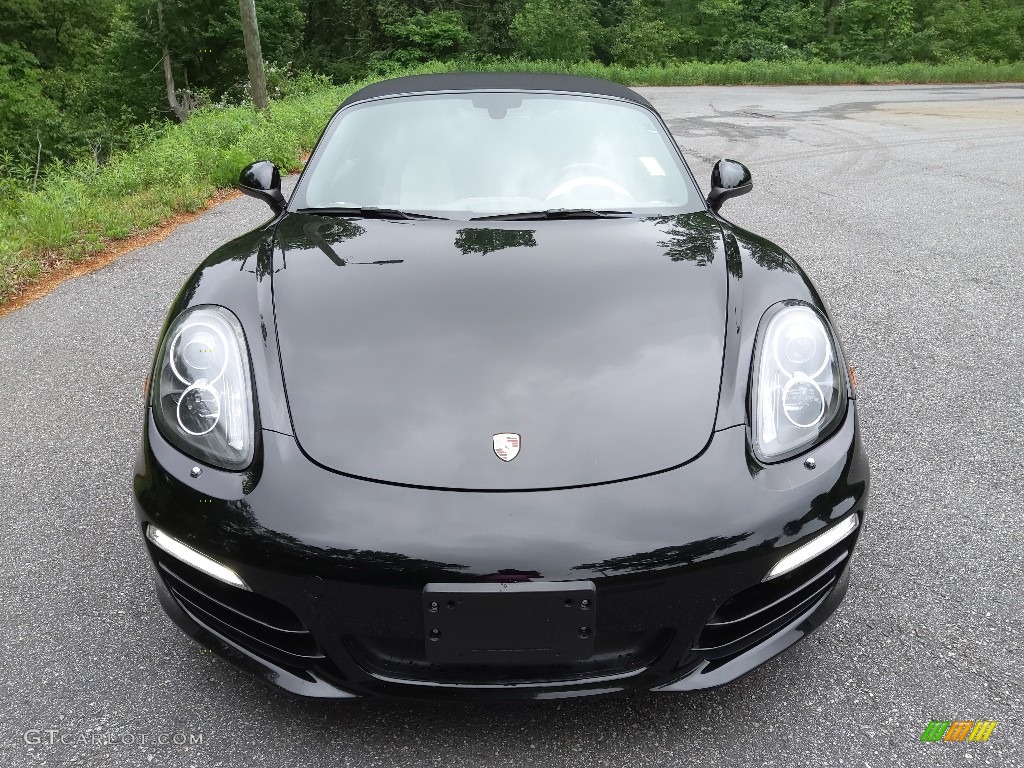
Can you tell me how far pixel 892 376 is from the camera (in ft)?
11.8

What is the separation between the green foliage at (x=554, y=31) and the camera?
3031cm

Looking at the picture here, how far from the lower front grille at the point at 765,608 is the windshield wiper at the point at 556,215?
1.25m

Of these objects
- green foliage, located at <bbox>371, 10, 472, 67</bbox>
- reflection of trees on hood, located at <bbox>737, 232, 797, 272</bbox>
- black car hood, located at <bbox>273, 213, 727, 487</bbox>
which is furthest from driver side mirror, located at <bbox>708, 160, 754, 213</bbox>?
green foliage, located at <bbox>371, 10, 472, 67</bbox>

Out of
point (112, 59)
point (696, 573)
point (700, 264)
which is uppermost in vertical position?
point (700, 264)

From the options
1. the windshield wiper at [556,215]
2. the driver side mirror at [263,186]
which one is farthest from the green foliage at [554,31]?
the windshield wiper at [556,215]

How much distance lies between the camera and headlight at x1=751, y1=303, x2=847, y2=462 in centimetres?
172

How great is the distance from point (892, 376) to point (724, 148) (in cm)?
778

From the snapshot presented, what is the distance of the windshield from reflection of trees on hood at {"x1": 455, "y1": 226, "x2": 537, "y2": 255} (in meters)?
0.18

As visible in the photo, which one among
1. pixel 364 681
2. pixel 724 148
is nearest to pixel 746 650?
pixel 364 681

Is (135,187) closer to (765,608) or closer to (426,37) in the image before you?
(765,608)

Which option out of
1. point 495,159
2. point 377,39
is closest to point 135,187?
point 495,159

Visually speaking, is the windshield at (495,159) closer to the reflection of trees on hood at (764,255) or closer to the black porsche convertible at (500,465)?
the reflection of trees on hood at (764,255)

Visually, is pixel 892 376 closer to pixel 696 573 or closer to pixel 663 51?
pixel 696 573

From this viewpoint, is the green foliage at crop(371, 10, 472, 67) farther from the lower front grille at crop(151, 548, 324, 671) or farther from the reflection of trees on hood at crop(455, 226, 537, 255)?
the lower front grille at crop(151, 548, 324, 671)
